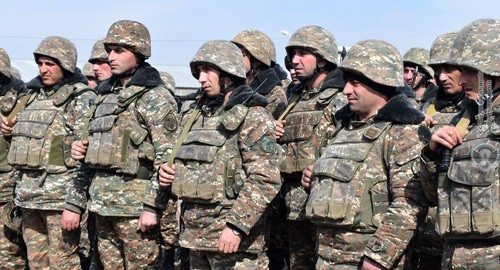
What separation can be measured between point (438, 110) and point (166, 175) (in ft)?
7.93

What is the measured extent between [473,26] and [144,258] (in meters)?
3.65

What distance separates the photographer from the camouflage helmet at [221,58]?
19.9 feet

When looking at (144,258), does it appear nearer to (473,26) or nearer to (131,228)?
(131,228)

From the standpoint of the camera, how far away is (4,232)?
8938mm

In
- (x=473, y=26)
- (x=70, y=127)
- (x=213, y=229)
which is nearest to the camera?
(x=473, y=26)

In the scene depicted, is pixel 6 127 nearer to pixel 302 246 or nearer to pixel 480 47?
pixel 302 246

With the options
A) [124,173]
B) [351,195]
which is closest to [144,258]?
[124,173]

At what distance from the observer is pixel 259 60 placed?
27.6ft

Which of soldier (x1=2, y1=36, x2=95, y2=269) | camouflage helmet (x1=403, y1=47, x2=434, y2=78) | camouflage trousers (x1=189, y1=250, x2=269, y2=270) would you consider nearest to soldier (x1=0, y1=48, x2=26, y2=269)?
soldier (x1=2, y1=36, x2=95, y2=269)

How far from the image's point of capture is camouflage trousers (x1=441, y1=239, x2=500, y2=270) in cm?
407

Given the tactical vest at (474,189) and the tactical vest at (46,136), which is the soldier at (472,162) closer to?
the tactical vest at (474,189)

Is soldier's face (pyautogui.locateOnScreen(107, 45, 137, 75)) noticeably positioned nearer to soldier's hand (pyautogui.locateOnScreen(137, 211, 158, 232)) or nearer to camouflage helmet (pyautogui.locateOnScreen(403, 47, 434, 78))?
soldier's hand (pyautogui.locateOnScreen(137, 211, 158, 232))

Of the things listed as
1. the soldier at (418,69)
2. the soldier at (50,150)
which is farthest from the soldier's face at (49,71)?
the soldier at (418,69)

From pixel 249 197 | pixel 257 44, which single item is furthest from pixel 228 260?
pixel 257 44
